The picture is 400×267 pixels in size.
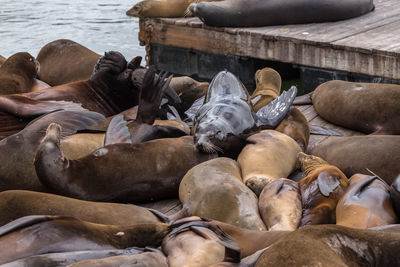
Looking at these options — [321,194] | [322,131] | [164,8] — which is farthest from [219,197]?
[164,8]

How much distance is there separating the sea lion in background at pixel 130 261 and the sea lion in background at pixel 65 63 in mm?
3779

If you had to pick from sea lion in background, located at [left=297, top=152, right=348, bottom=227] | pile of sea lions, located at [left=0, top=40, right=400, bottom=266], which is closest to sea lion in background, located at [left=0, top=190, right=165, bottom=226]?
pile of sea lions, located at [left=0, top=40, right=400, bottom=266]

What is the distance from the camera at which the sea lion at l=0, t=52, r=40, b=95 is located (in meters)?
5.48

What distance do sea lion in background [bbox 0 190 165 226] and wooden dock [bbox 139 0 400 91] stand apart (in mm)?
3598

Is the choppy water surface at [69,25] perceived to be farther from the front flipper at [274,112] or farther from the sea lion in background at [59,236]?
the sea lion in background at [59,236]

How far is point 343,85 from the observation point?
5.49 meters

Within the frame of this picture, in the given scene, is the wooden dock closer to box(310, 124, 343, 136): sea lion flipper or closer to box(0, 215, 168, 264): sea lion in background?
box(310, 124, 343, 136): sea lion flipper

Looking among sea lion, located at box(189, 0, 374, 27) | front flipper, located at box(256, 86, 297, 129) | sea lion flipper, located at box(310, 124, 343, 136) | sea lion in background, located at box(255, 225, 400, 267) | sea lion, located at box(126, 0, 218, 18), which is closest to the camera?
sea lion in background, located at box(255, 225, 400, 267)

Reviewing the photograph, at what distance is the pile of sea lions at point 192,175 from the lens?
2.56 m

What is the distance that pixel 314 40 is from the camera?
6699 millimetres

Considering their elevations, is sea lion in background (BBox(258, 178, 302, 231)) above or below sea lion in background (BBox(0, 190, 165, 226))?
below

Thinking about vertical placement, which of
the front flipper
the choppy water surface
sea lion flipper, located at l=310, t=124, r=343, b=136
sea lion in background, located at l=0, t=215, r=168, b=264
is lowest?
the choppy water surface

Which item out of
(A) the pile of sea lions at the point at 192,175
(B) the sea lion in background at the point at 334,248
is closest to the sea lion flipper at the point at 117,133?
(A) the pile of sea lions at the point at 192,175

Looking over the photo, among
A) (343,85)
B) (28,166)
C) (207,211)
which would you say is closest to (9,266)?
(207,211)
